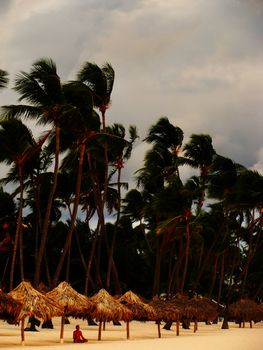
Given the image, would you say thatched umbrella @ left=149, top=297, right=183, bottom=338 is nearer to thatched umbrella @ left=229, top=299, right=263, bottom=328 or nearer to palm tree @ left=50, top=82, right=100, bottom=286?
palm tree @ left=50, top=82, right=100, bottom=286

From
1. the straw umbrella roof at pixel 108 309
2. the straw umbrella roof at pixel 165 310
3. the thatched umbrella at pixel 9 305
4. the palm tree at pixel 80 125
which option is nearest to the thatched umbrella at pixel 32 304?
the thatched umbrella at pixel 9 305

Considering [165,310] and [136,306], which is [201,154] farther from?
[136,306]

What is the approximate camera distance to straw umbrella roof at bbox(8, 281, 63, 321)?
19.8 meters

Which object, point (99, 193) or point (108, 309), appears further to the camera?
point (99, 193)

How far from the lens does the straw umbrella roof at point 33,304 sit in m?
19.8

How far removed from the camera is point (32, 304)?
19.9m

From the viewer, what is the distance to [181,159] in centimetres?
4403

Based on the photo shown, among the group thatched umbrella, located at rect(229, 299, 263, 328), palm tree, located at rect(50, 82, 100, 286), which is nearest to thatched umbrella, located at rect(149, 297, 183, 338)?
palm tree, located at rect(50, 82, 100, 286)

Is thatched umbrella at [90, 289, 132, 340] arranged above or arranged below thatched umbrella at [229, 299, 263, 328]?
below

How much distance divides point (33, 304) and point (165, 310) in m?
10.3

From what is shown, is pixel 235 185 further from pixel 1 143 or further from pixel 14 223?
pixel 1 143

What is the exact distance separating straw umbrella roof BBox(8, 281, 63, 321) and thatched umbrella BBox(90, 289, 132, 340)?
10.3 ft

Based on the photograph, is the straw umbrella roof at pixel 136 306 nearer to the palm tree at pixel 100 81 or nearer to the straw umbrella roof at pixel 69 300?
Answer: the straw umbrella roof at pixel 69 300

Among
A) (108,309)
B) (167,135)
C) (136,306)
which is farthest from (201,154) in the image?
(108,309)
